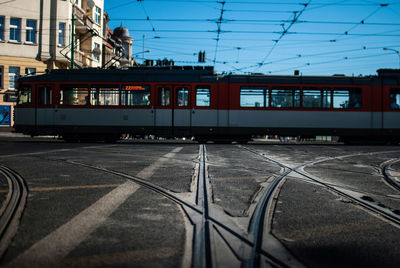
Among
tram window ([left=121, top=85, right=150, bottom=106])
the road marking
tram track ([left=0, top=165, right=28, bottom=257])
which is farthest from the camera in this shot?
tram window ([left=121, top=85, right=150, bottom=106])

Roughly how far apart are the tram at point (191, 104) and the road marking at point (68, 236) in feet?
42.2

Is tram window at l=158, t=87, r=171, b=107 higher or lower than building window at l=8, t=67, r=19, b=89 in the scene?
lower

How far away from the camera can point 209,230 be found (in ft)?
9.97

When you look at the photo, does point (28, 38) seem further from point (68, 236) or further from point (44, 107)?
point (68, 236)

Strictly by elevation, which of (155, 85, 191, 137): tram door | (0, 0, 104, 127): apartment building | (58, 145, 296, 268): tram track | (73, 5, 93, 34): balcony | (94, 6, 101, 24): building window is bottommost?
(58, 145, 296, 268): tram track

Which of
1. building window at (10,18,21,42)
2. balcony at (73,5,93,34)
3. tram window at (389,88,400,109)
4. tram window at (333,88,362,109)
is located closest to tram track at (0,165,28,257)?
tram window at (333,88,362,109)

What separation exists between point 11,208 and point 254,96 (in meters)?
14.6

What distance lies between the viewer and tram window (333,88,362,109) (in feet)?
57.1

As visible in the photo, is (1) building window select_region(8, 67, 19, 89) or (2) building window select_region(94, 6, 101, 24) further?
(2) building window select_region(94, 6, 101, 24)

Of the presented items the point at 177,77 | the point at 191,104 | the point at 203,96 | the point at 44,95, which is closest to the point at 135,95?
the point at 177,77

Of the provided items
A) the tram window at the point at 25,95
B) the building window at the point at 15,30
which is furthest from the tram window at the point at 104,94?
the building window at the point at 15,30

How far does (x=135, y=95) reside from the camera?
17219 mm

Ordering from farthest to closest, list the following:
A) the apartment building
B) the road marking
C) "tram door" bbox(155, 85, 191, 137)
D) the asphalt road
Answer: the apartment building < "tram door" bbox(155, 85, 191, 137) < the asphalt road < the road marking

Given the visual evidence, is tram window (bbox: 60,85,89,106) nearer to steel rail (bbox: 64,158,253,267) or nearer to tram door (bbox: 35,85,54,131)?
tram door (bbox: 35,85,54,131)
